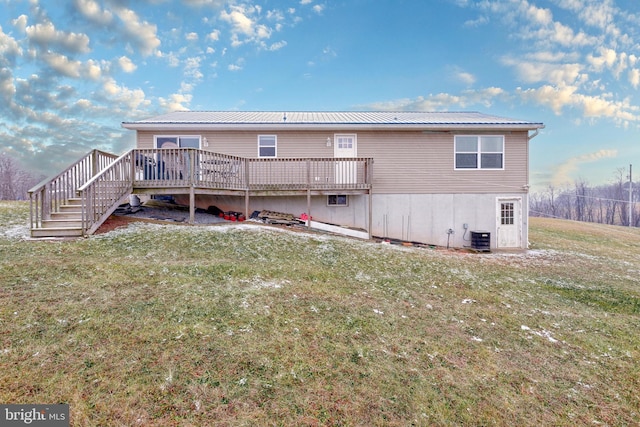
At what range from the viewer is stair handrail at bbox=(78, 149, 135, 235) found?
7.83 m

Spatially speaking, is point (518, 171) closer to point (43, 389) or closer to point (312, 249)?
point (312, 249)

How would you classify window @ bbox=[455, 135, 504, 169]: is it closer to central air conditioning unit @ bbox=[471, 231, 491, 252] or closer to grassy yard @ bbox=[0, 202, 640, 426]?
central air conditioning unit @ bbox=[471, 231, 491, 252]

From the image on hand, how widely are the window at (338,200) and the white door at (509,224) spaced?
669 centimetres

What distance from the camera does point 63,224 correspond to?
8.02 meters

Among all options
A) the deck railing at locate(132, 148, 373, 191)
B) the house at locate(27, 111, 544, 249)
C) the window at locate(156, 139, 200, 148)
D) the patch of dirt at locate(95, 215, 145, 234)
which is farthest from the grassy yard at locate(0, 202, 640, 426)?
the window at locate(156, 139, 200, 148)

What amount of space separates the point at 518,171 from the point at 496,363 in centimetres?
1159

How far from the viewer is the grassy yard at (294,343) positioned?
8.92 ft

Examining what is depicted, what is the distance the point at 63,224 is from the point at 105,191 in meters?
1.32

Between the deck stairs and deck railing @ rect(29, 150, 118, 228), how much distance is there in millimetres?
154

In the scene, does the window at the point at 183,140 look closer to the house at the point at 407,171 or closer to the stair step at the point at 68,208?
the house at the point at 407,171

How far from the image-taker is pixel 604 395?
326cm

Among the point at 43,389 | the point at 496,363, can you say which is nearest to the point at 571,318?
the point at 496,363

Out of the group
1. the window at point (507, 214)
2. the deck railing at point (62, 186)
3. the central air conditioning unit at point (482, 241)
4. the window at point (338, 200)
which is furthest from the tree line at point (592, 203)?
the deck railing at point (62, 186)

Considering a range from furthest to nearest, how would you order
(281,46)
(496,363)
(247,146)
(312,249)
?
(281,46) < (247,146) < (312,249) < (496,363)
